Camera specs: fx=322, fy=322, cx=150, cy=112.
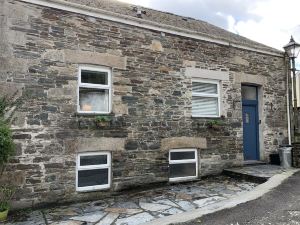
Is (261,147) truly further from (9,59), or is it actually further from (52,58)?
(9,59)

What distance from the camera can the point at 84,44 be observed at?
853 cm

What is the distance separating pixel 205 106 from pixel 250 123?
7.58 feet

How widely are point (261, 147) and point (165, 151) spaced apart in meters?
4.38

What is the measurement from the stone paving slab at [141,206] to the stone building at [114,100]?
57 centimetres

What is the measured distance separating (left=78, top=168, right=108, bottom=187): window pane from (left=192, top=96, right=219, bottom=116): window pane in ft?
11.8

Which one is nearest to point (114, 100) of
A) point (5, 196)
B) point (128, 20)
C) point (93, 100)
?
point (93, 100)

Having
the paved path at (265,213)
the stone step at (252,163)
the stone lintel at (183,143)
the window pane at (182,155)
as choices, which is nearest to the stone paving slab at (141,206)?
the paved path at (265,213)

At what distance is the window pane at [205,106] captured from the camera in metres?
10.5

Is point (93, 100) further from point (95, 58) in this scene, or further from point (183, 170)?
point (183, 170)

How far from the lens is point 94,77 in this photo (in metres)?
8.77

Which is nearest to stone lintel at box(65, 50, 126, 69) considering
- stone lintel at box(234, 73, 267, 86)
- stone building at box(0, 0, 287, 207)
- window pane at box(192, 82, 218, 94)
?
stone building at box(0, 0, 287, 207)

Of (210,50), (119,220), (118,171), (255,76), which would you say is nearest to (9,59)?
(118,171)

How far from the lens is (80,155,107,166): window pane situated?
833 centimetres

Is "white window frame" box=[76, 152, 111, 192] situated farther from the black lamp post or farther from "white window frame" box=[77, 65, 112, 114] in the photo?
the black lamp post
